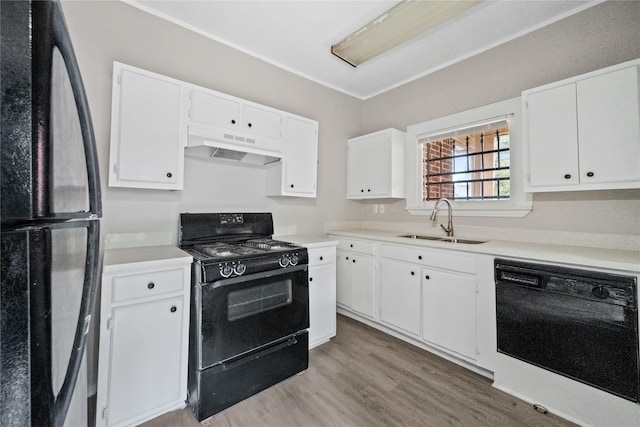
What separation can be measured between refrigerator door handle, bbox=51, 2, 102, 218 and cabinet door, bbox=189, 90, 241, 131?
133 cm

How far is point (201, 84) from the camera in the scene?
2328mm

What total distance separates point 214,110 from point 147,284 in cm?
138

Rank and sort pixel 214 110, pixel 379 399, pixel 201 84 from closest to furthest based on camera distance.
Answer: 1. pixel 379 399
2. pixel 214 110
3. pixel 201 84

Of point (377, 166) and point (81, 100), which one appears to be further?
point (377, 166)

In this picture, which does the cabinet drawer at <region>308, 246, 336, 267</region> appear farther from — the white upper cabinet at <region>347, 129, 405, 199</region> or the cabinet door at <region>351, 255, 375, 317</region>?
the white upper cabinet at <region>347, 129, 405, 199</region>

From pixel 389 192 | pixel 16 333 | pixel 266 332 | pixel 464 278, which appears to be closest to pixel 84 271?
pixel 16 333

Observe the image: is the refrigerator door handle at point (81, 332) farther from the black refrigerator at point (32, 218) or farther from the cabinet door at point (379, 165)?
the cabinet door at point (379, 165)

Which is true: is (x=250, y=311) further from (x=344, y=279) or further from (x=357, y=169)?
(x=357, y=169)

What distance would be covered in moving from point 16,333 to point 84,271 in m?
0.43

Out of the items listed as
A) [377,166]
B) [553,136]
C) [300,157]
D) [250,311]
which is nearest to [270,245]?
[250,311]

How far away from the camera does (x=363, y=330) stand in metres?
2.77

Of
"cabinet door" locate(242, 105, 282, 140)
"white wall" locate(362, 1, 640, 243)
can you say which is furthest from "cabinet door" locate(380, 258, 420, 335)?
"cabinet door" locate(242, 105, 282, 140)

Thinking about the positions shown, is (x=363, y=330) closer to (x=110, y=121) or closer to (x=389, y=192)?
(x=389, y=192)

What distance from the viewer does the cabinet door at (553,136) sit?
183cm
